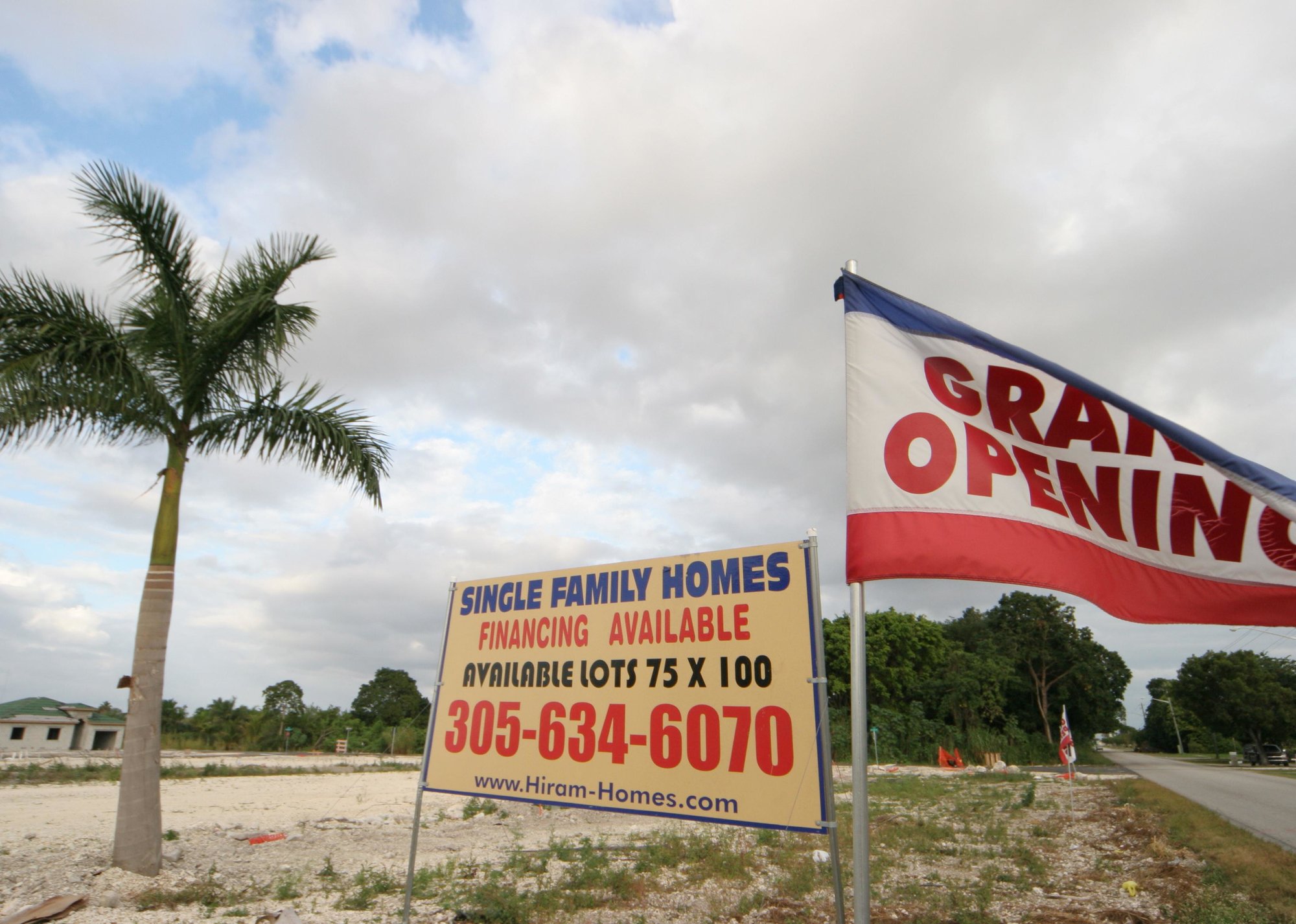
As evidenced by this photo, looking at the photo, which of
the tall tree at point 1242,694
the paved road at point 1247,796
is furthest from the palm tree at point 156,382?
the tall tree at point 1242,694

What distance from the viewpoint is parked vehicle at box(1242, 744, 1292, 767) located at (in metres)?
47.3

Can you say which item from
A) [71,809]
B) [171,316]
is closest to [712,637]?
[171,316]

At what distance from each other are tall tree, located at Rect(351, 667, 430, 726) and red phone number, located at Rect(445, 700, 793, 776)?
69.2 meters

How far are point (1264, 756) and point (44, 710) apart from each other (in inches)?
3025

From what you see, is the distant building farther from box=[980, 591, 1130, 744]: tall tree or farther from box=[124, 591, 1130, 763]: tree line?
box=[980, 591, 1130, 744]: tall tree

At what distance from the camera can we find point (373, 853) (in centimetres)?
1023

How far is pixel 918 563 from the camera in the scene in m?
4.14

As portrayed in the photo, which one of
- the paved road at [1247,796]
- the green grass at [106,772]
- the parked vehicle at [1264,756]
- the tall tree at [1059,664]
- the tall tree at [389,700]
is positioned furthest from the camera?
the tall tree at [389,700]

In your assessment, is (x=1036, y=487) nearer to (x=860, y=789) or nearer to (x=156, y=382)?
(x=860, y=789)

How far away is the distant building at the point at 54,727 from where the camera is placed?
41.8 m

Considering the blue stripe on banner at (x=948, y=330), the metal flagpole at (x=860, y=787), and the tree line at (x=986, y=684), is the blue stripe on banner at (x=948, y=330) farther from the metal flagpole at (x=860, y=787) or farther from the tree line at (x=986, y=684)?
the tree line at (x=986, y=684)

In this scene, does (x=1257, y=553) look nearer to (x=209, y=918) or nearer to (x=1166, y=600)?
(x=1166, y=600)

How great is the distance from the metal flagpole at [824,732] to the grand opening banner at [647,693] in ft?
0.12

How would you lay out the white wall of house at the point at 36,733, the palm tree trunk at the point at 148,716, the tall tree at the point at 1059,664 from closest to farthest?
1. the palm tree trunk at the point at 148,716
2. the white wall of house at the point at 36,733
3. the tall tree at the point at 1059,664
